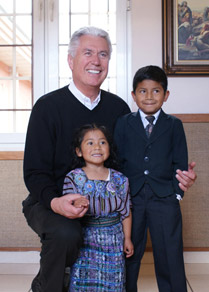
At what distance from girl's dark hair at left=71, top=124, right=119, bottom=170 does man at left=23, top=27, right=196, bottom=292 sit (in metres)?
0.09

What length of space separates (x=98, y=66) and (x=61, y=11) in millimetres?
1063

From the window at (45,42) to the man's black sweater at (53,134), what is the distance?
0.85 m

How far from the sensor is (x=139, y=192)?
1.72 metres

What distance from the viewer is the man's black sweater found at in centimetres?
177

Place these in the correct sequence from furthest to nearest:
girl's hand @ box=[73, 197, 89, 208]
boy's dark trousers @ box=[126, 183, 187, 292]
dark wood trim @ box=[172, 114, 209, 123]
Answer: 1. dark wood trim @ box=[172, 114, 209, 123]
2. boy's dark trousers @ box=[126, 183, 187, 292]
3. girl's hand @ box=[73, 197, 89, 208]

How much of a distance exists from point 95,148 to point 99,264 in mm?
509

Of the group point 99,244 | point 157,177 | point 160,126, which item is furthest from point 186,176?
point 99,244

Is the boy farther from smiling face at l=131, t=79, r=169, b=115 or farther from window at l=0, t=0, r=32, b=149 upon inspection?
window at l=0, t=0, r=32, b=149

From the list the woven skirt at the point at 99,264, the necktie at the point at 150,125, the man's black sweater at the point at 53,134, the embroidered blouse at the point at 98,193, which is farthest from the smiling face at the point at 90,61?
the woven skirt at the point at 99,264

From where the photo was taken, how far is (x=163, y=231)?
1.71m

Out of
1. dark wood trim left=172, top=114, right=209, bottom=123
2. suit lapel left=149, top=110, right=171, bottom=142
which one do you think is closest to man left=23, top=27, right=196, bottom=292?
suit lapel left=149, top=110, right=171, bottom=142

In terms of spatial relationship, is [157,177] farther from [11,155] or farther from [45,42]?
[45,42]

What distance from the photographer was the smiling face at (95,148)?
164 centimetres

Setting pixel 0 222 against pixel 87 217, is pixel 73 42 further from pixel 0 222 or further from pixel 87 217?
pixel 0 222
